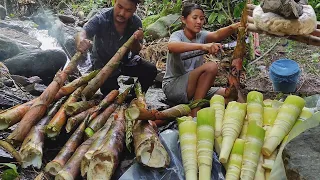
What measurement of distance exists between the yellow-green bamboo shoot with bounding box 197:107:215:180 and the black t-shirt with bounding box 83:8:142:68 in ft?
7.33

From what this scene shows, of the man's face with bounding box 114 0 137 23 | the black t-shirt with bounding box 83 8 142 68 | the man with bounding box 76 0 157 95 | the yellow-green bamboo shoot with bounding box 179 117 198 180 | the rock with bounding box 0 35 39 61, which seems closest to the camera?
the yellow-green bamboo shoot with bounding box 179 117 198 180

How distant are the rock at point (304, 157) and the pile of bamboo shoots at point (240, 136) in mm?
636

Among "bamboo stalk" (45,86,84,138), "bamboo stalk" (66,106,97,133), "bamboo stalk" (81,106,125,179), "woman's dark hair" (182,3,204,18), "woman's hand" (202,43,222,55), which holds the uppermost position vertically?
"woman's dark hair" (182,3,204,18)

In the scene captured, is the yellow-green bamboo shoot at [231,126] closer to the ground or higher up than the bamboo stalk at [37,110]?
higher up

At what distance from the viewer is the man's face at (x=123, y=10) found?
4.64 m

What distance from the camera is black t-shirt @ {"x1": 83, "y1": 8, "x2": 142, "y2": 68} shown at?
4.92 metres

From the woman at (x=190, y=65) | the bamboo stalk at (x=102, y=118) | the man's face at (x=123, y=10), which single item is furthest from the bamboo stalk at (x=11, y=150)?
the man's face at (x=123, y=10)

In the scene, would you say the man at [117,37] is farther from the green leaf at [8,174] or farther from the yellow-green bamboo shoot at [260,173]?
the yellow-green bamboo shoot at [260,173]

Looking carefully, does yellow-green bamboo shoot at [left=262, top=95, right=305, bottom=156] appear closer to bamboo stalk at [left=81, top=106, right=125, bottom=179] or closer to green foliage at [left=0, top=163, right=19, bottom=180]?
bamboo stalk at [left=81, top=106, right=125, bottom=179]

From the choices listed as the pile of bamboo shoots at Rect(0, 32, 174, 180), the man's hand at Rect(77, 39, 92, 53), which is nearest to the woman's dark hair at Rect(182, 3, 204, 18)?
the pile of bamboo shoots at Rect(0, 32, 174, 180)

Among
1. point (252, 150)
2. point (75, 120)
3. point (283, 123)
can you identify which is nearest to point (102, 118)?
point (75, 120)

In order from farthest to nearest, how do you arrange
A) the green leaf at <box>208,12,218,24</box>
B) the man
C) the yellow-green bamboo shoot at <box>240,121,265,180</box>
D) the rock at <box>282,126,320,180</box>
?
1. the green leaf at <box>208,12,218,24</box>
2. the man
3. the yellow-green bamboo shoot at <box>240,121,265,180</box>
4. the rock at <box>282,126,320,180</box>

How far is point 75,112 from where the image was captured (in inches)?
155

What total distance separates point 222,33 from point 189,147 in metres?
1.85
